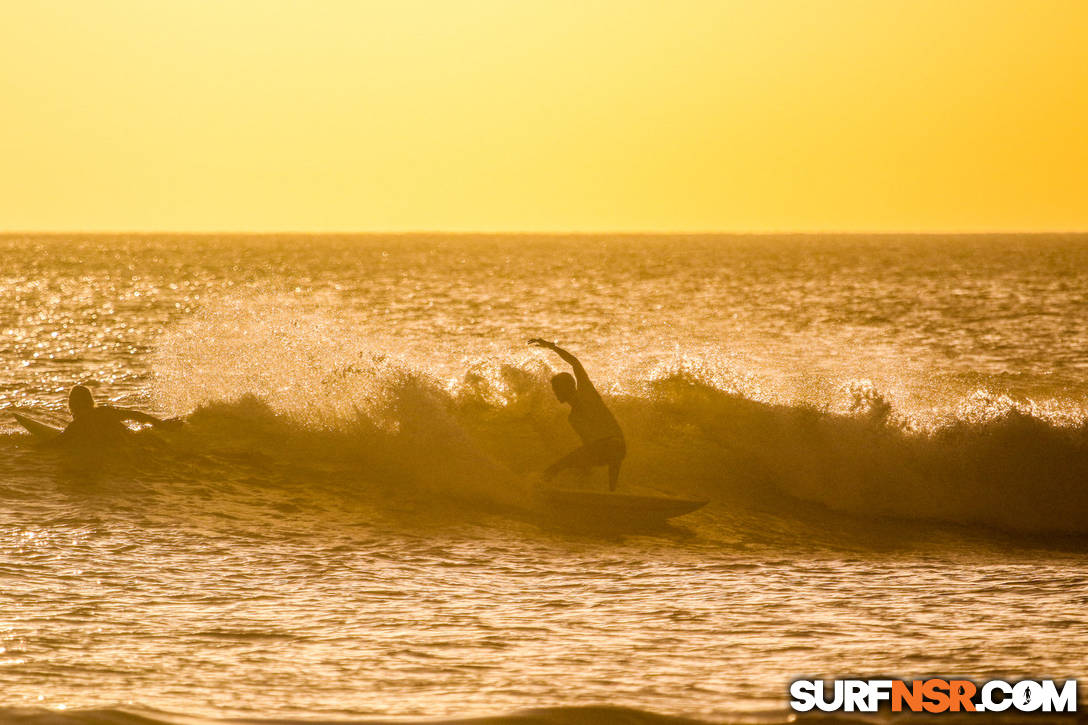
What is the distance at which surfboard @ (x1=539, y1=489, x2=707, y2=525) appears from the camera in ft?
41.7

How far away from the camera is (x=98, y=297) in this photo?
65188mm

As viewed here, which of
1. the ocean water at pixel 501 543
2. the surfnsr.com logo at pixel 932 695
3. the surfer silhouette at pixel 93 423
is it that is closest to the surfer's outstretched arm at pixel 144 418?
the surfer silhouette at pixel 93 423

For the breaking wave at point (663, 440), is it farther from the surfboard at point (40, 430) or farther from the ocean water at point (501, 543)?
the surfboard at point (40, 430)

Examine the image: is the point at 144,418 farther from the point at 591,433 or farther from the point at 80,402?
the point at 591,433

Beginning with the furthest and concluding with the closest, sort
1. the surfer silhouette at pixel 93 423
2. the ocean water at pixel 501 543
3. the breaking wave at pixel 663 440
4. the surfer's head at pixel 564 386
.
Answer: the surfer silhouette at pixel 93 423
the breaking wave at pixel 663 440
the surfer's head at pixel 564 386
the ocean water at pixel 501 543

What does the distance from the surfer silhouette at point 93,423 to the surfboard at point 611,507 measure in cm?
503

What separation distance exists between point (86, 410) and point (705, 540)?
7.29 meters

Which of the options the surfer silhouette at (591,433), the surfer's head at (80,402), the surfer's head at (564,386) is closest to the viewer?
the surfer's head at (564,386)

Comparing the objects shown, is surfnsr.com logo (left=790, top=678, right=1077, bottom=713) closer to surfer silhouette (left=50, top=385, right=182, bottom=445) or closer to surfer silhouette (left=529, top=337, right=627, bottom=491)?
surfer silhouette (left=529, top=337, right=627, bottom=491)

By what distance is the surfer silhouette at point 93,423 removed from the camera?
1467cm

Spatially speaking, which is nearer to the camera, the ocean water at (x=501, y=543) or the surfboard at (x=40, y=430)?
the ocean water at (x=501, y=543)

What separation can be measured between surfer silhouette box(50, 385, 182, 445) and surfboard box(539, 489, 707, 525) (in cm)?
503

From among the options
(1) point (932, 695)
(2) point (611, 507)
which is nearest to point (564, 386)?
(2) point (611, 507)

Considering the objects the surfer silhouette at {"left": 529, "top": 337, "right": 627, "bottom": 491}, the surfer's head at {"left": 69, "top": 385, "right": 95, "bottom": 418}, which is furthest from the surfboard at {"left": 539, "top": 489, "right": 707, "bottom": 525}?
the surfer's head at {"left": 69, "top": 385, "right": 95, "bottom": 418}
